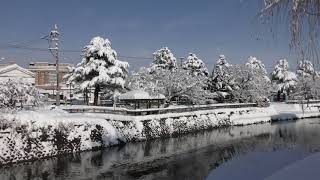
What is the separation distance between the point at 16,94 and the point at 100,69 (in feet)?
47.9

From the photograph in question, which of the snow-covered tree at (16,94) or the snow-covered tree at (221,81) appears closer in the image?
the snow-covered tree at (16,94)

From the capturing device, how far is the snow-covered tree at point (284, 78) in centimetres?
7588

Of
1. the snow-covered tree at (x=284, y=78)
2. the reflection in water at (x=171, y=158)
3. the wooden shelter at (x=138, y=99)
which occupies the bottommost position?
the reflection in water at (x=171, y=158)

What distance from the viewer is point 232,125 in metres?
46.1

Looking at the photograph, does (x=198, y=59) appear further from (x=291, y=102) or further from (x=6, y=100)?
(x=6, y=100)

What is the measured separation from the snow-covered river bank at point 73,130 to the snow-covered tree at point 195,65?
28258mm

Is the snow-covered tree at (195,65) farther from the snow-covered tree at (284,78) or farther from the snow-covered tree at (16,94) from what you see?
the snow-covered tree at (16,94)

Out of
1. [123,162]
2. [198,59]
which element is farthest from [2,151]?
[198,59]

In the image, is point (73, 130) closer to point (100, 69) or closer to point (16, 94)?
point (16, 94)

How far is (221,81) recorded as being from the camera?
57719 millimetres

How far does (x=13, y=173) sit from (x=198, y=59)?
53.7 meters

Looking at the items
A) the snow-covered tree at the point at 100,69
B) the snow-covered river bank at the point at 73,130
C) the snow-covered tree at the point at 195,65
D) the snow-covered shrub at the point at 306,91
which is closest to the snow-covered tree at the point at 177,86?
the snow-covered tree at the point at 100,69

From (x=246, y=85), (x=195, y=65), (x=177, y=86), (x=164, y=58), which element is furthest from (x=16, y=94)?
(x=195, y=65)

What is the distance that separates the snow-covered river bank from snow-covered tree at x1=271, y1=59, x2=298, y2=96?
3889 centimetres
